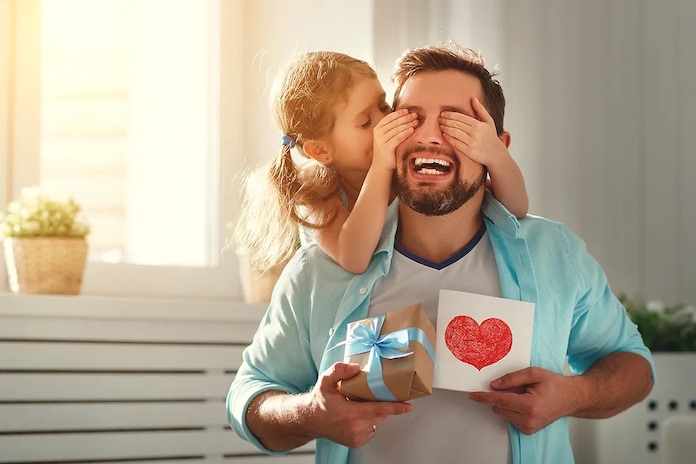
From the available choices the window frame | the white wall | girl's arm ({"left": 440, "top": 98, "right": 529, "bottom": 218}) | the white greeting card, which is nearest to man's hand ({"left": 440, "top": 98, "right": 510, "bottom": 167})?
girl's arm ({"left": 440, "top": 98, "right": 529, "bottom": 218})

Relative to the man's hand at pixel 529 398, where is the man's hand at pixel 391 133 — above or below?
above

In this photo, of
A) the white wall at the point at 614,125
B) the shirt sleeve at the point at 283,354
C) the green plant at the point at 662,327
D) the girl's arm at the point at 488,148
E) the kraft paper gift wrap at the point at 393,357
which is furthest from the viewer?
the white wall at the point at 614,125

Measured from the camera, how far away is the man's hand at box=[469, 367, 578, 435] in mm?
1372

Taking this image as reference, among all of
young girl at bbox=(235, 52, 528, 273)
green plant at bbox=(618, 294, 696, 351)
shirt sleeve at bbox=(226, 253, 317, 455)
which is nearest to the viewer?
shirt sleeve at bbox=(226, 253, 317, 455)

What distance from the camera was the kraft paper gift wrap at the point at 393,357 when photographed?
4.18 feet

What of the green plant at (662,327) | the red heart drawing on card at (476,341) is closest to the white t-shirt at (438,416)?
the red heart drawing on card at (476,341)

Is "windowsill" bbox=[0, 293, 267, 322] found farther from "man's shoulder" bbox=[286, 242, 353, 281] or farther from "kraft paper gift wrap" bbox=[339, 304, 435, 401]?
"kraft paper gift wrap" bbox=[339, 304, 435, 401]

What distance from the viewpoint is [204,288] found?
313 cm

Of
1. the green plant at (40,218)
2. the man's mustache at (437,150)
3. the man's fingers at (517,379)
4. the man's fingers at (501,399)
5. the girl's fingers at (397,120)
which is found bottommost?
the man's fingers at (501,399)

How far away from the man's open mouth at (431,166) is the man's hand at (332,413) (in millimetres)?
340

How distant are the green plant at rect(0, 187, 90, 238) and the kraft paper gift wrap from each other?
150 centimetres

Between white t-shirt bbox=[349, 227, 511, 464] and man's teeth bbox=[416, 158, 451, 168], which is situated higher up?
man's teeth bbox=[416, 158, 451, 168]

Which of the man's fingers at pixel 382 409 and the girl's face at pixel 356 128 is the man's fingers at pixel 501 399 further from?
the girl's face at pixel 356 128

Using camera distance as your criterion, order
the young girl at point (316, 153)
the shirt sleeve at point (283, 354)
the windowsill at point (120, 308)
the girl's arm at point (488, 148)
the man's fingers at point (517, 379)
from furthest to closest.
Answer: the windowsill at point (120, 308) < the young girl at point (316, 153) < the shirt sleeve at point (283, 354) < the girl's arm at point (488, 148) < the man's fingers at point (517, 379)
